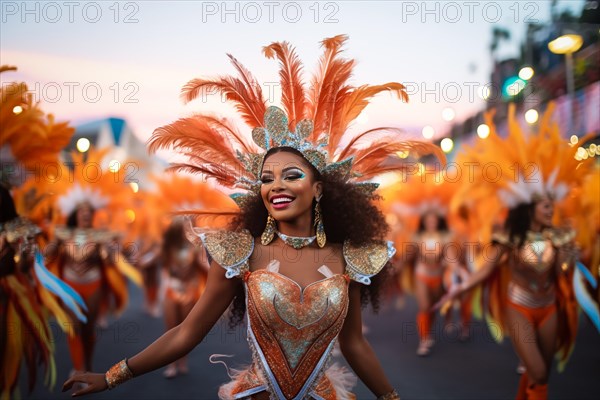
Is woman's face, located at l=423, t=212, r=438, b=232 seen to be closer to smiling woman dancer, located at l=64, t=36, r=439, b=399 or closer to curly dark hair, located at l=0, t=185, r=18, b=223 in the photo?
smiling woman dancer, located at l=64, t=36, r=439, b=399

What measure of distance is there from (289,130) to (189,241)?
177cm

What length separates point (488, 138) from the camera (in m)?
5.45

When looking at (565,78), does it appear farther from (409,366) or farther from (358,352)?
(358,352)

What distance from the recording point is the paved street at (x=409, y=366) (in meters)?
5.51

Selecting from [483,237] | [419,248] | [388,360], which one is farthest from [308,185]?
[419,248]

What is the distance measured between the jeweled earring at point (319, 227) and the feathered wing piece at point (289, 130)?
205 millimetres

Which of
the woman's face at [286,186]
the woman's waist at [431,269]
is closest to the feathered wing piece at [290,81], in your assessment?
the woman's face at [286,186]

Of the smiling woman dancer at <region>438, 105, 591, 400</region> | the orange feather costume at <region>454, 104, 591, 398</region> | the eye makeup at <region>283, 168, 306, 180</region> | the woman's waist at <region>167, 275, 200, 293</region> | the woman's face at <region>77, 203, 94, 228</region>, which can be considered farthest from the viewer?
the woman's waist at <region>167, 275, 200, 293</region>

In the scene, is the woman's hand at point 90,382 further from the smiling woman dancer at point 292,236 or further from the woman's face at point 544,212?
the woman's face at point 544,212

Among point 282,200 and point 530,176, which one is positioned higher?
point 530,176

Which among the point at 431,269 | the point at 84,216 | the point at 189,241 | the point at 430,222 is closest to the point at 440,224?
the point at 430,222

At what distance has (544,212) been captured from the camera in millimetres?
4918

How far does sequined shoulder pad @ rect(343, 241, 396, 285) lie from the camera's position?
280 centimetres

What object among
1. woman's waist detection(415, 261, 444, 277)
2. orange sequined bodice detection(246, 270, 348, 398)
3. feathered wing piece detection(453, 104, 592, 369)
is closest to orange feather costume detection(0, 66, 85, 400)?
orange sequined bodice detection(246, 270, 348, 398)
